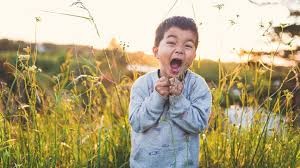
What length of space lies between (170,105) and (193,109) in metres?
0.12

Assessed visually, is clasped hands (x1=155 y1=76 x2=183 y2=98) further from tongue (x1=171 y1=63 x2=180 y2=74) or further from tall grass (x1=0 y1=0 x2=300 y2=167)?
tall grass (x1=0 y1=0 x2=300 y2=167)

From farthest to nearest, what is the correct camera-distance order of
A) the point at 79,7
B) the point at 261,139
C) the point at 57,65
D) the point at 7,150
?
the point at 57,65 < the point at 261,139 < the point at 7,150 < the point at 79,7

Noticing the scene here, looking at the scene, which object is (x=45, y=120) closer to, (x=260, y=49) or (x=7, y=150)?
(x=7, y=150)

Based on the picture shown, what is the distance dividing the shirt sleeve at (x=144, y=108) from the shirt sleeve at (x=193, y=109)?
6 centimetres

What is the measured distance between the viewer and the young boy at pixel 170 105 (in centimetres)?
282

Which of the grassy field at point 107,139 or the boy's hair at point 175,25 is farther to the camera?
the grassy field at point 107,139

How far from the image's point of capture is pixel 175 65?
2826 millimetres

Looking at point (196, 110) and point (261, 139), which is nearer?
point (196, 110)

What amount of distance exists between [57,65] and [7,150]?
16.4 feet

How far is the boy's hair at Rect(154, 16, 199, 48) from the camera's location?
292 centimetres

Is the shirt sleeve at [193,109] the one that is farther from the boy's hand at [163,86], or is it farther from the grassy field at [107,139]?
the grassy field at [107,139]

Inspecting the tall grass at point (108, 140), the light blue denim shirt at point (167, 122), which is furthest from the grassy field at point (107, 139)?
the light blue denim shirt at point (167, 122)

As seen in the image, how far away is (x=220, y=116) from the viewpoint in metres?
4.02

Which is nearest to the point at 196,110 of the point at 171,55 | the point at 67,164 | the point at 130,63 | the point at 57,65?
the point at 171,55
